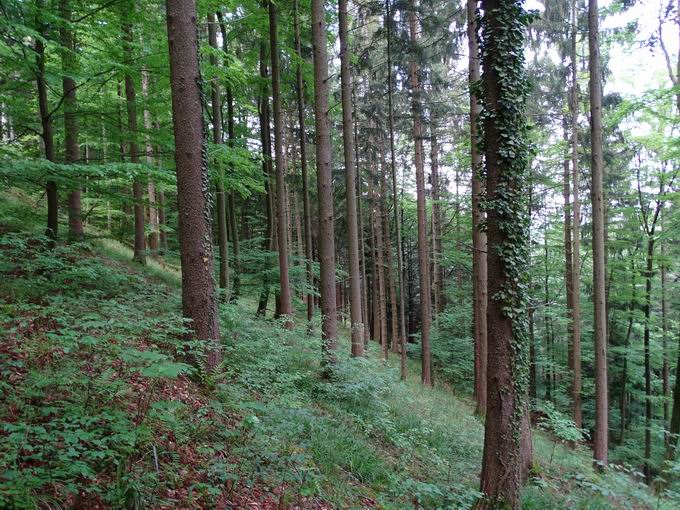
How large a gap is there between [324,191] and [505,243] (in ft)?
14.7

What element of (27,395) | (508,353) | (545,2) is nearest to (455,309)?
(545,2)

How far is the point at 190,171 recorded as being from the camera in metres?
5.27

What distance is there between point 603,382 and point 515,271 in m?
7.53

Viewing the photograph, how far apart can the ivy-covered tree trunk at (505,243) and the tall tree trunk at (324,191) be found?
395 centimetres

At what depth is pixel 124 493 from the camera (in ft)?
9.09

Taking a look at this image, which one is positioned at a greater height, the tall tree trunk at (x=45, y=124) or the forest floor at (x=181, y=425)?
the tall tree trunk at (x=45, y=124)

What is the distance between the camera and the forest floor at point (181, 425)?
118 inches

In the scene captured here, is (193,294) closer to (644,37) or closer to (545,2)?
(644,37)

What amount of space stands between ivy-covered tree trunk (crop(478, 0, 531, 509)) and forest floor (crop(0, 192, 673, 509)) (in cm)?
80

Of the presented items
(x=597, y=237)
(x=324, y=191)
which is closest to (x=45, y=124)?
(x=324, y=191)

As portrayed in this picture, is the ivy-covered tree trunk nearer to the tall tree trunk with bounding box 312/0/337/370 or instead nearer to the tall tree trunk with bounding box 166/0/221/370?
the tall tree trunk with bounding box 166/0/221/370

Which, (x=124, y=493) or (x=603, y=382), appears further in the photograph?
(x=603, y=382)

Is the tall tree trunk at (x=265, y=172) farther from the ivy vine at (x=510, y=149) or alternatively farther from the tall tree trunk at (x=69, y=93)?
the ivy vine at (x=510, y=149)

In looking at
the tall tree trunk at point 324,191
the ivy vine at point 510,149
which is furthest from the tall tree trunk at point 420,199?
the ivy vine at point 510,149
